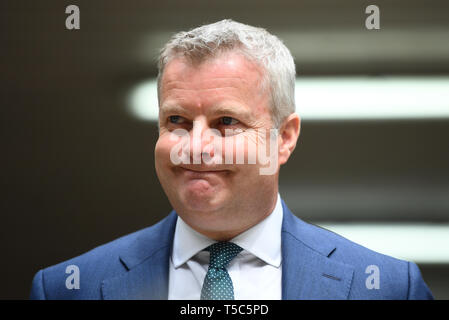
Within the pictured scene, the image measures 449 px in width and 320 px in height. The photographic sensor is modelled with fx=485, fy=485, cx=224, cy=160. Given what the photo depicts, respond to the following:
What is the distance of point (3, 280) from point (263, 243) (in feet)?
3.88

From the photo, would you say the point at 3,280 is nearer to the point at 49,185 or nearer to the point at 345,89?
the point at 49,185

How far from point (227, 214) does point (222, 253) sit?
159 millimetres

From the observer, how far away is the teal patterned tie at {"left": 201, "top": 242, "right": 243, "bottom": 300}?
1.70 metres

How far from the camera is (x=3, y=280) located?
2129mm

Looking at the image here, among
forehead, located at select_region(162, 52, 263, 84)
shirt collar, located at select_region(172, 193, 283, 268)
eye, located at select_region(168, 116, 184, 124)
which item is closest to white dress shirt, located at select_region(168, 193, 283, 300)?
shirt collar, located at select_region(172, 193, 283, 268)

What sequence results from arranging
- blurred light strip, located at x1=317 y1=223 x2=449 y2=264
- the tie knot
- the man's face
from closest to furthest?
the man's face < the tie knot < blurred light strip, located at x1=317 y1=223 x2=449 y2=264

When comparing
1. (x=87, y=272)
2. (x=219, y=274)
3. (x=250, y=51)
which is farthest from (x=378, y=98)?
(x=87, y=272)

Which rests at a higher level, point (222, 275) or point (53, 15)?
point (53, 15)

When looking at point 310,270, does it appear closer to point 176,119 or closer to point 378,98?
point 176,119

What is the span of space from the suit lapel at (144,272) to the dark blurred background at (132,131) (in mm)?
350

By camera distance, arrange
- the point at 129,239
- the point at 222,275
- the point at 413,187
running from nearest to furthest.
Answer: the point at 222,275 → the point at 129,239 → the point at 413,187

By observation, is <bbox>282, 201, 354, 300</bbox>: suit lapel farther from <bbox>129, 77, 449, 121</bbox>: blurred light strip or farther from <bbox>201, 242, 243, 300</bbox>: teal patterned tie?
<bbox>129, 77, 449, 121</bbox>: blurred light strip

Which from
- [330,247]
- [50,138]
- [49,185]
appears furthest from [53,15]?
[330,247]

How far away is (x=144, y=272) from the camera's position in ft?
5.79
